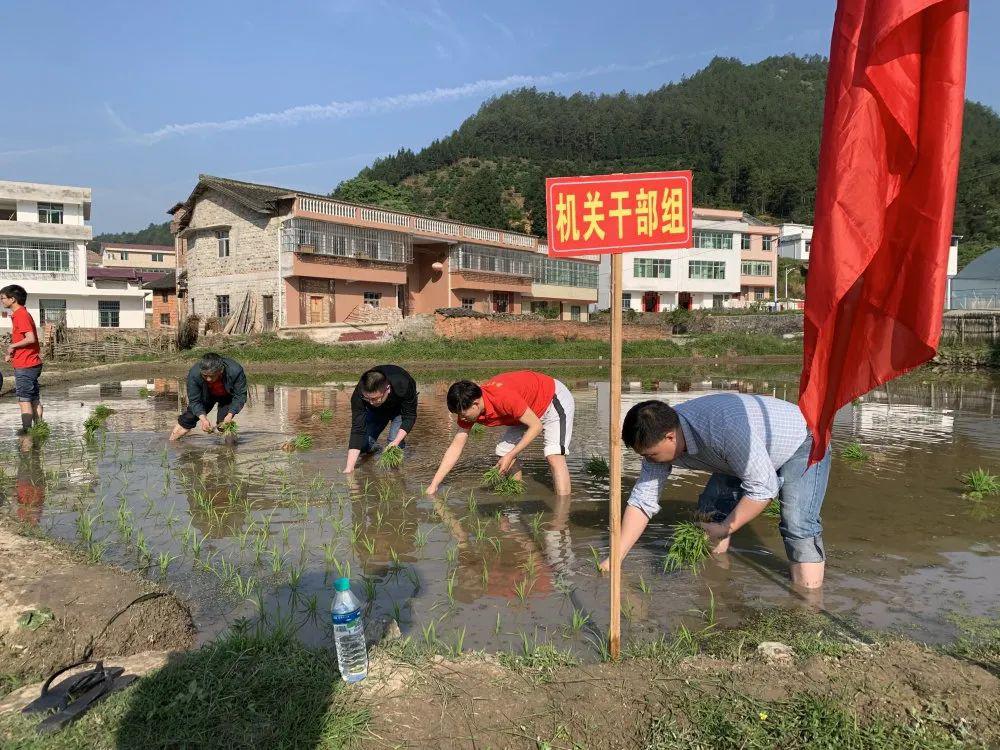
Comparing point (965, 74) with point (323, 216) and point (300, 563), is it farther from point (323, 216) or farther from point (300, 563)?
point (323, 216)

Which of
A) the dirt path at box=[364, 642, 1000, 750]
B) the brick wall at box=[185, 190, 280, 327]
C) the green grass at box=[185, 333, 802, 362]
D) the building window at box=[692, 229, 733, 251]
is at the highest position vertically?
the building window at box=[692, 229, 733, 251]

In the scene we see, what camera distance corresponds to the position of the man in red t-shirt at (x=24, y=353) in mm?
9102

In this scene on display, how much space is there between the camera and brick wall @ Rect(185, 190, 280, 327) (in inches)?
1369

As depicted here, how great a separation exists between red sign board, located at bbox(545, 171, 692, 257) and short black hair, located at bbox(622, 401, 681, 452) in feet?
3.42

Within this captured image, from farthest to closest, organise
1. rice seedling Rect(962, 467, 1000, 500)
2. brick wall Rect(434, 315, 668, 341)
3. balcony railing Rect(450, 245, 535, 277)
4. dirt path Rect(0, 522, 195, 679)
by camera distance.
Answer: balcony railing Rect(450, 245, 535, 277) → brick wall Rect(434, 315, 668, 341) → rice seedling Rect(962, 467, 1000, 500) → dirt path Rect(0, 522, 195, 679)

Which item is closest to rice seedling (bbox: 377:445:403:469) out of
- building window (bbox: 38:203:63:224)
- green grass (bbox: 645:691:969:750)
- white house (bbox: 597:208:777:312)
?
green grass (bbox: 645:691:969:750)

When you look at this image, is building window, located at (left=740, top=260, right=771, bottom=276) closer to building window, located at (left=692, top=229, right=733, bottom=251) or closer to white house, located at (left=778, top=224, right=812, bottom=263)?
building window, located at (left=692, top=229, right=733, bottom=251)

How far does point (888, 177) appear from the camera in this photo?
9.27ft

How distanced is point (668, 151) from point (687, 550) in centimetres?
11758

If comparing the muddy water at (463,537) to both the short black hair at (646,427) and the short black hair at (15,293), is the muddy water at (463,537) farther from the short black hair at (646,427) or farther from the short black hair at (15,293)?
the short black hair at (15,293)

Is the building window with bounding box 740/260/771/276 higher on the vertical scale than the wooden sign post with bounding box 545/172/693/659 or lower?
higher

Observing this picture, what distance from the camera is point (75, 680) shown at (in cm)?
289

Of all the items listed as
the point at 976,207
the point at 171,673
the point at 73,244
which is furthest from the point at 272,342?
the point at 976,207

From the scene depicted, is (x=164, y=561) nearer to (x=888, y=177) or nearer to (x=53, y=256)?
(x=888, y=177)
